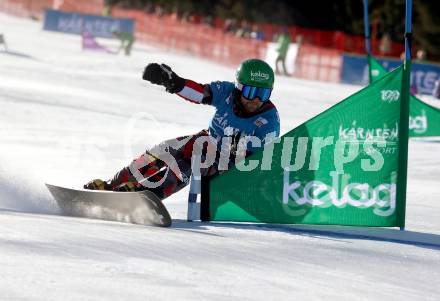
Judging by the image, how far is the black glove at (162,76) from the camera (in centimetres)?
674

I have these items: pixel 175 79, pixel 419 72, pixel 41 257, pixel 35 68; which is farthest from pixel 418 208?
pixel 419 72

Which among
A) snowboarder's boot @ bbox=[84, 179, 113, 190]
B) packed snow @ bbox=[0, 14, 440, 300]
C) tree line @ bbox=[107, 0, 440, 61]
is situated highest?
tree line @ bbox=[107, 0, 440, 61]

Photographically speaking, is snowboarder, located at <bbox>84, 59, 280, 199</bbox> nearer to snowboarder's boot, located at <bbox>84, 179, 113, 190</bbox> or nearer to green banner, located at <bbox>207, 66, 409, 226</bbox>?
snowboarder's boot, located at <bbox>84, 179, 113, 190</bbox>

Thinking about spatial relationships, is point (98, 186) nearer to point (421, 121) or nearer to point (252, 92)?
point (252, 92)

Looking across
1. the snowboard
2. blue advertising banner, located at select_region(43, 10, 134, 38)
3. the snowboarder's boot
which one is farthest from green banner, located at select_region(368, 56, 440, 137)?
blue advertising banner, located at select_region(43, 10, 134, 38)

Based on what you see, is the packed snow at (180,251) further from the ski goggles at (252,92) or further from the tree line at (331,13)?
the tree line at (331,13)

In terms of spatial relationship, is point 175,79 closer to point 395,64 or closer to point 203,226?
point 203,226

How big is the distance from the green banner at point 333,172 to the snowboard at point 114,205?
1.74 ft

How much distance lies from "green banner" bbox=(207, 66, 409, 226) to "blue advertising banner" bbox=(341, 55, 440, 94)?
76.1ft

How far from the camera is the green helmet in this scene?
6953 mm

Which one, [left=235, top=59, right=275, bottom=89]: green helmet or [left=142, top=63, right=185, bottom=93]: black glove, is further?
[left=235, top=59, right=275, bottom=89]: green helmet

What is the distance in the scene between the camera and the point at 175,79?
6859 millimetres

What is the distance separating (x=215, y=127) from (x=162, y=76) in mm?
607

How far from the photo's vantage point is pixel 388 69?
31250mm
